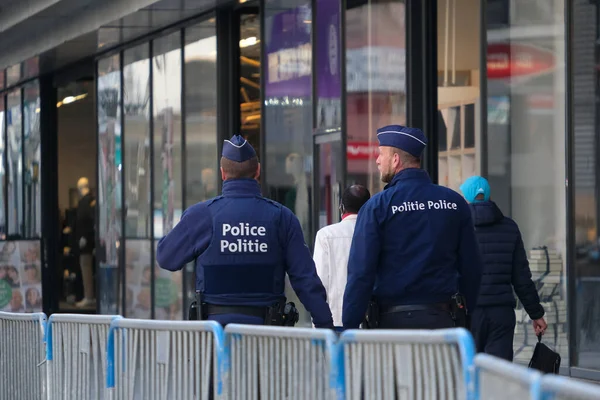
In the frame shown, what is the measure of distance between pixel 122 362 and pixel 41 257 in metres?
16.8

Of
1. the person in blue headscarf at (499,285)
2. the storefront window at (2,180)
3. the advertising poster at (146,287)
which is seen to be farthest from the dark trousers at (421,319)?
the storefront window at (2,180)

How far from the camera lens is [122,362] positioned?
579 centimetres

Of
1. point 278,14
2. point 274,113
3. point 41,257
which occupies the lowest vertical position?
point 41,257

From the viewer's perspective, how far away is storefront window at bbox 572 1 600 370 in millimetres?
9898

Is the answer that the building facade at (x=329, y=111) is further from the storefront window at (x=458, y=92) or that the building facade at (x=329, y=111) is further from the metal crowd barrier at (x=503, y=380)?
the metal crowd barrier at (x=503, y=380)

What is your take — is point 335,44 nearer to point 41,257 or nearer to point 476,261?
point 476,261

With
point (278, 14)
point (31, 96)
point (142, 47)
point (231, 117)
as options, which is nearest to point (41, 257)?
point (31, 96)

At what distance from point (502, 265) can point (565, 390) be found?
4.94 m

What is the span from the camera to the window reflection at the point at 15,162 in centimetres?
2397

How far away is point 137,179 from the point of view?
18.0 m

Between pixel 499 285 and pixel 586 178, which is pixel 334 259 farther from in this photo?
pixel 586 178

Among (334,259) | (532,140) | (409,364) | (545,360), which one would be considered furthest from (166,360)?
(532,140)

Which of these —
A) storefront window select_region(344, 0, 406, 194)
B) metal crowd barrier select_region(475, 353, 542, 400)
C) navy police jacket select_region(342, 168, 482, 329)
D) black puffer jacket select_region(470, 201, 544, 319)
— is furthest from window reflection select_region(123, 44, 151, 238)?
metal crowd barrier select_region(475, 353, 542, 400)

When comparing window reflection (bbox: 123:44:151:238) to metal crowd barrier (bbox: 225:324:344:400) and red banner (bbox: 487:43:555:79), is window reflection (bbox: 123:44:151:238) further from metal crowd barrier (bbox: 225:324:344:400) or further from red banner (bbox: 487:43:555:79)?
metal crowd barrier (bbox: 225:324:344:400)
